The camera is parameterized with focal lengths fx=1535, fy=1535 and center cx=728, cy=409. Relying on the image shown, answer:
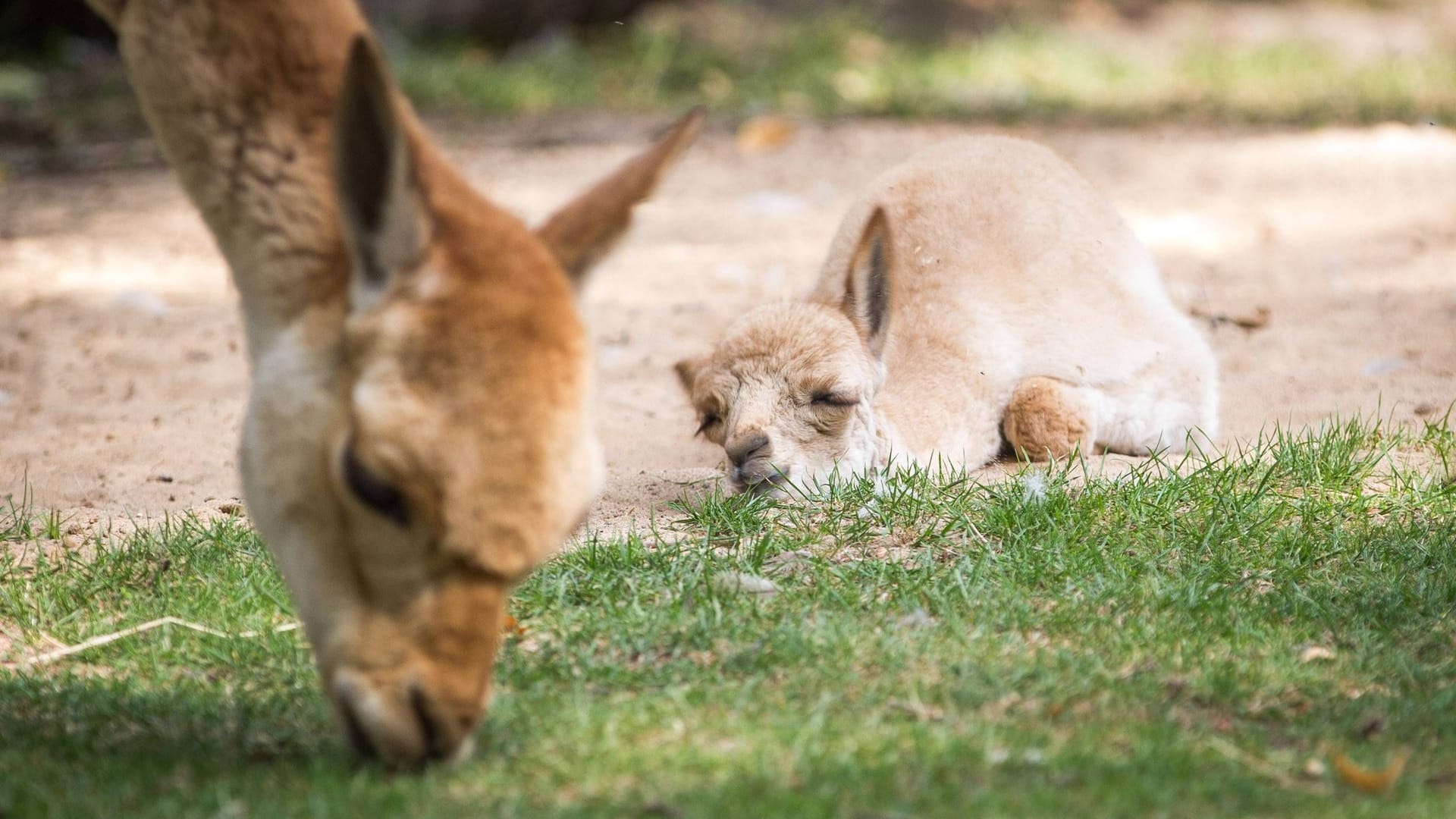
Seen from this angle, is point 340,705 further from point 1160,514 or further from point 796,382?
point 1160,514

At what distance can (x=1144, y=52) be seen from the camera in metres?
13.7

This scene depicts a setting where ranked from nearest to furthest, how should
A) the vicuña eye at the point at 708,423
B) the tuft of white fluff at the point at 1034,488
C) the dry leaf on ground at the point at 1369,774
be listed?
the dry leaf on ground at the point at 1369,774 → the tuft of white fluff at the point at 1034,488 → the vicuña eye at the point at 708,423

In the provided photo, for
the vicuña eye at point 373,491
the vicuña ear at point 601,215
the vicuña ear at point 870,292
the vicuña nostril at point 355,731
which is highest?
the vicuña ear at point 601,215

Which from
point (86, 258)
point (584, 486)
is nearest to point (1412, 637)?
point (584, 486)

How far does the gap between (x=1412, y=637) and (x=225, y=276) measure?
242 inches

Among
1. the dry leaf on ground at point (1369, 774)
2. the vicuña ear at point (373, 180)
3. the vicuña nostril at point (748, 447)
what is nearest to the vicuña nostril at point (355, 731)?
the vicuña ear at point (373, 180)

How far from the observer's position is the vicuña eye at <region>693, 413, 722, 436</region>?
504 cm

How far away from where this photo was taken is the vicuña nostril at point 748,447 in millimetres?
4719

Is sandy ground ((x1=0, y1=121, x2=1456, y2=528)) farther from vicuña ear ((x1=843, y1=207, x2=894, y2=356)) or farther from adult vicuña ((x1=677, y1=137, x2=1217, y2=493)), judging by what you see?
vicuña ear ((x1=843, y1=207, x2=894, y2=356))

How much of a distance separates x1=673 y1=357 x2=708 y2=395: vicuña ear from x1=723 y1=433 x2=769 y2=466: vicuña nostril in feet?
1.66

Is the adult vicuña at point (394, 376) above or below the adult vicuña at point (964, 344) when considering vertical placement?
above

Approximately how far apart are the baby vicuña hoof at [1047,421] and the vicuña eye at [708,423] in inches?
43.1

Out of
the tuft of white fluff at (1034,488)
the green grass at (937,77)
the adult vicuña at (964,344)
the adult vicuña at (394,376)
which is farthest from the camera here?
the green grass at (937,77)

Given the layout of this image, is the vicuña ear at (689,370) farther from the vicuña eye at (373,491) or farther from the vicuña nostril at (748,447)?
the vicuña eye at (373,491)
